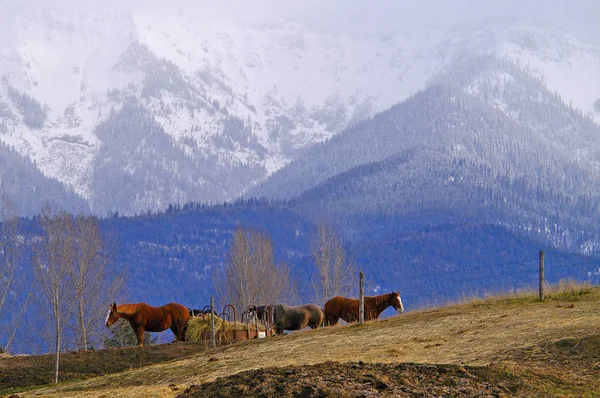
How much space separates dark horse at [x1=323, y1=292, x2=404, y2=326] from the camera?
144 ft

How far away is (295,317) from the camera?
4544cm

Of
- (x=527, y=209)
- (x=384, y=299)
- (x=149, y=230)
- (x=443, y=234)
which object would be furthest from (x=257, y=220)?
(x=384, y=299)

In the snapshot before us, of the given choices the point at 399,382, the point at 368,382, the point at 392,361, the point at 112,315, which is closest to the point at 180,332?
the point at 112,315

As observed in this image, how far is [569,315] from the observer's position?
93.9ft

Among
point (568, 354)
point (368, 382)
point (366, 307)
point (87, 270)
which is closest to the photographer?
point (368, 382)

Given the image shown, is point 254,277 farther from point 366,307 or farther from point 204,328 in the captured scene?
point 204,328

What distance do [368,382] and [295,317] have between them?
89.1ft

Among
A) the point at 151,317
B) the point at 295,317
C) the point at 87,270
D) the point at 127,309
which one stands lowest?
the point at 295,317

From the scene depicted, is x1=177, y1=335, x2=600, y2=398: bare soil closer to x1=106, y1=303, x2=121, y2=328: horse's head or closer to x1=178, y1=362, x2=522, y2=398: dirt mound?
x1=178, y1=362, x2=522, y2=398: dirt mound

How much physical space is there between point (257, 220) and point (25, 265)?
173ft

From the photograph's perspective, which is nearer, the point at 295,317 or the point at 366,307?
the point at 366,307

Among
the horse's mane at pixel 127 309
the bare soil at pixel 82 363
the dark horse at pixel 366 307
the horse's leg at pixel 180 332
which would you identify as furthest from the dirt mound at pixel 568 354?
the horse's leg at pixel 180 332

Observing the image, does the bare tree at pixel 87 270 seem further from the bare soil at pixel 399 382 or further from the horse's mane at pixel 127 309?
the bare soil at pixel 399 382

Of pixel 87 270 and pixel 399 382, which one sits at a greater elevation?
pixel 87 270
